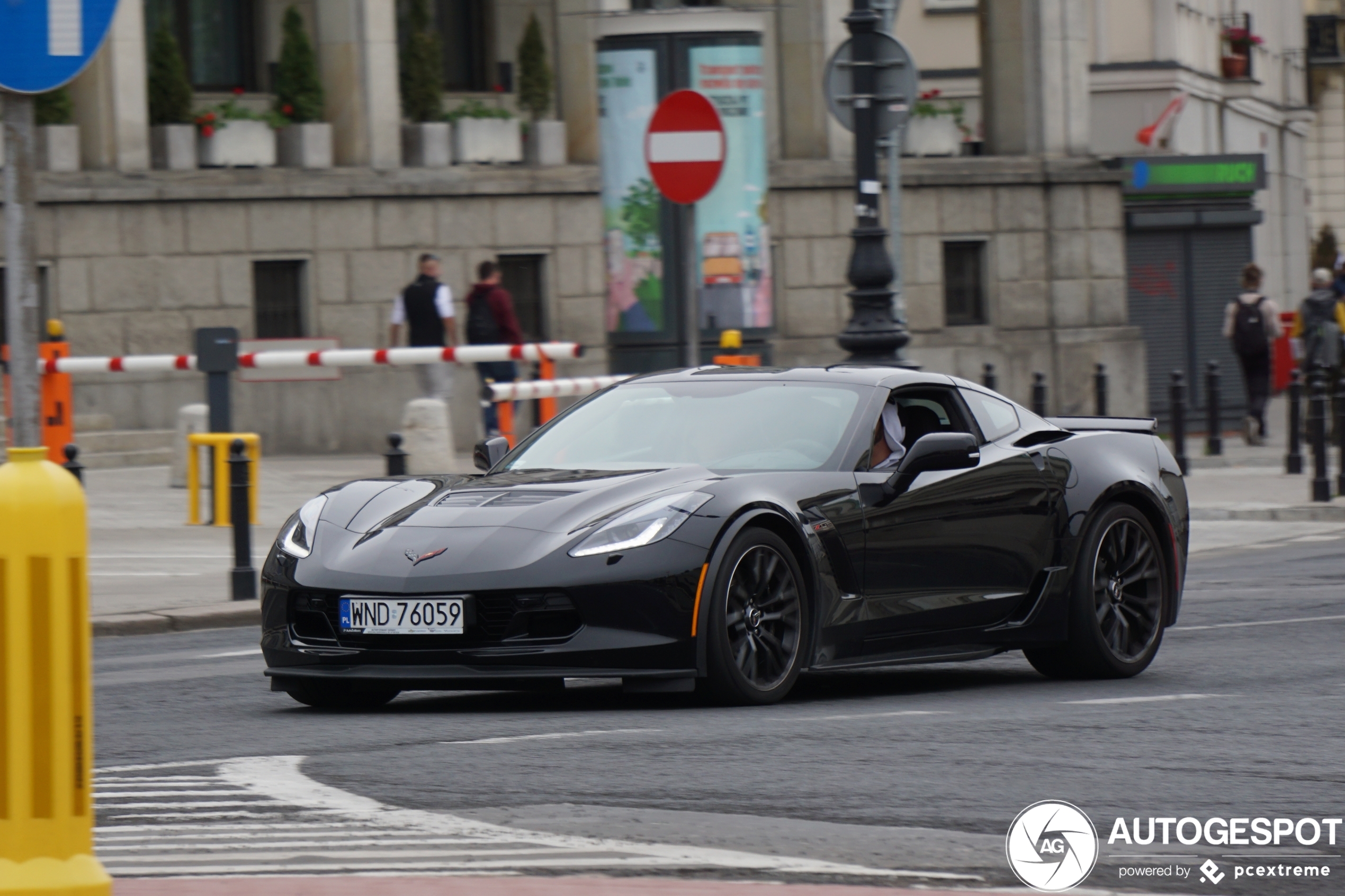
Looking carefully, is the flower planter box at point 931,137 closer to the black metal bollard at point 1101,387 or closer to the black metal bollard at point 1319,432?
the black metal bollard at point 1101,387

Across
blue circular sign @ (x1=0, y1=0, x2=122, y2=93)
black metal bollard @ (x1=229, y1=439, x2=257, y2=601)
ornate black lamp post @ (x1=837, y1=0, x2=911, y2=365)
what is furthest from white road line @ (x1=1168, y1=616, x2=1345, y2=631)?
blue circular sign @ (x1=0, y1=0, x2=122, y2=93)

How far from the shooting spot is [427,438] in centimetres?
2023

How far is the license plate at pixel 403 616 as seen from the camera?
8.29m

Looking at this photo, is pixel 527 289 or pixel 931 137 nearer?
pixel 527 289

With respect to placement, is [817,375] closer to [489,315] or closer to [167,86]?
[489,315]

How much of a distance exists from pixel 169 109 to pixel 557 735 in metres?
19.9

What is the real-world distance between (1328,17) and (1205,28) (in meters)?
10.9

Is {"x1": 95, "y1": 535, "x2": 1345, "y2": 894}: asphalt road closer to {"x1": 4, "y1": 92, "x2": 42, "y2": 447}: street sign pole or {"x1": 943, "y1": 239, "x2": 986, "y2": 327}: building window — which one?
{"x1": 4, "y1": 92, "x2": 42, "y2": 447}: street sign pole

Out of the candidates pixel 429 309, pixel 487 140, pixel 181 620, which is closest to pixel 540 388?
pixel 429 309

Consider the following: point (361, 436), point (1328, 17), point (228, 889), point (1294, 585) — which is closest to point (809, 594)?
point (228, 889)

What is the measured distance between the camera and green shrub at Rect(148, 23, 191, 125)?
2658cm

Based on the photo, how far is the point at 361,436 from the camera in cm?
2636

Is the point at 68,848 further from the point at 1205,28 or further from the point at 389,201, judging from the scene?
the point at 1205,28

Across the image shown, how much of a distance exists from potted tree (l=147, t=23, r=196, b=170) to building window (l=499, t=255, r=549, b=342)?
3770 mm
